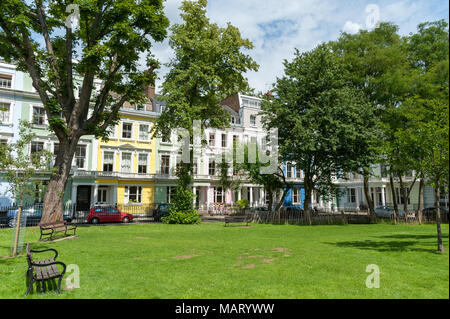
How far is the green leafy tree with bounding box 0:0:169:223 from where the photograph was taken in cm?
1692

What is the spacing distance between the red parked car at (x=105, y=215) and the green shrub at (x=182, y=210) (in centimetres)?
530

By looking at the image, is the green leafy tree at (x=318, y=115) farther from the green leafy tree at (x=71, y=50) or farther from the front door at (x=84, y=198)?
the front door at (x=84, y=198)

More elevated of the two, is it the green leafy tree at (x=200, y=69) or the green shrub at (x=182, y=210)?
the green leafy tree at (x=200, y=69)

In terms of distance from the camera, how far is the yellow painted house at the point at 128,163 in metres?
34.9

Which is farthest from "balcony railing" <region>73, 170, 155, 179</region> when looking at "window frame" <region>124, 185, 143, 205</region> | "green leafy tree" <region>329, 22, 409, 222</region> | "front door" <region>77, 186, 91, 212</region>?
"green leafy tree" <region>329, 22, 409, 222</region>

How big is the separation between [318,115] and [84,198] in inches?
1053

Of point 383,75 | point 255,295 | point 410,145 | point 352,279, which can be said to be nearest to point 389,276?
point 352,279

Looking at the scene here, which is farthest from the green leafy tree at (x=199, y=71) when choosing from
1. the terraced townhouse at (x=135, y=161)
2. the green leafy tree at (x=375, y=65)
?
the green leafy tree at (x=375, y=65)

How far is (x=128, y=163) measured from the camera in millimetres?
36688

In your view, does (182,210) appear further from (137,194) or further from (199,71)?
(137,194)

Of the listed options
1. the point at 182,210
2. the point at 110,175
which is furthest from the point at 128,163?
the point at 182,210

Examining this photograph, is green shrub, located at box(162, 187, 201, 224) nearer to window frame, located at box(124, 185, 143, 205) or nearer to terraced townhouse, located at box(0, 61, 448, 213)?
terraced townhouse, located at box(0, 61, 448, 213)
